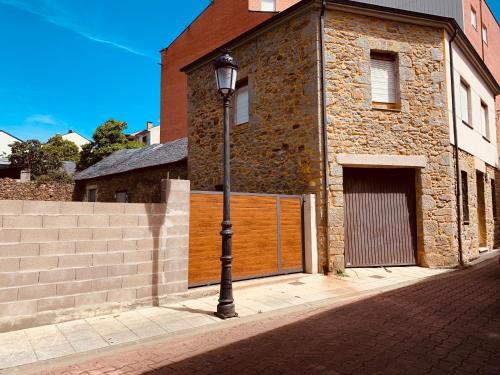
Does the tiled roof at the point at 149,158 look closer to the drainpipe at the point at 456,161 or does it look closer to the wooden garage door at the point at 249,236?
the wooden garage door at the point at 249,236

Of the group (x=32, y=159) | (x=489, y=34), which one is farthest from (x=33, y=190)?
(x=489, y=34)

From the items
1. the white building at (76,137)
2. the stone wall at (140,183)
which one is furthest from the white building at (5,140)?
the stone wall at (140,183)

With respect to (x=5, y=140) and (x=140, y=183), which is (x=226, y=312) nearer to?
(x=140, y=183)

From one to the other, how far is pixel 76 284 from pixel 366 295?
5.04 m

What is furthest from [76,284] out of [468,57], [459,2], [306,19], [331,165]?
[459,2]

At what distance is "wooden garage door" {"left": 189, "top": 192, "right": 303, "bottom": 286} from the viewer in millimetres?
6367

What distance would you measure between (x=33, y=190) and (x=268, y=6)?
55.0 ft

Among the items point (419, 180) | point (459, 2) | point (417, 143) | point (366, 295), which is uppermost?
point (459, 2)

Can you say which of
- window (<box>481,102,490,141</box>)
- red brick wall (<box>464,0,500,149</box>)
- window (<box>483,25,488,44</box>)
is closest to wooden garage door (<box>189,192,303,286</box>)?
window (<box>481,102,490,141</box>)

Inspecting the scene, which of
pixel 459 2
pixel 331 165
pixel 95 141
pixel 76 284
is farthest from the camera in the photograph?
pixel 95 141

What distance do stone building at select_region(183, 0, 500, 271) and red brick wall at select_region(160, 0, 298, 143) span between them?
9.91 metres

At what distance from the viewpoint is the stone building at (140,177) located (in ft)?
47.2

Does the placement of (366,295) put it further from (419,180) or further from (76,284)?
(76,284)

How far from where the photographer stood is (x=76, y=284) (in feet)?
16.3
